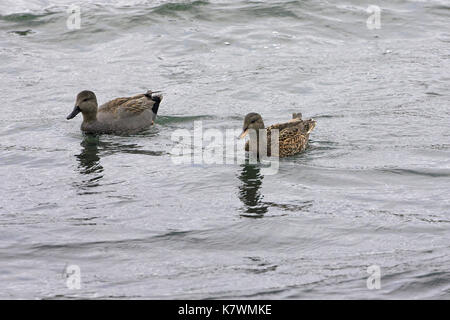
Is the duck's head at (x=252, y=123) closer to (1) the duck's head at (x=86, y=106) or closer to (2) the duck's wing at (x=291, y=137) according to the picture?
(2) the duck's wing at (x=291, y=137)

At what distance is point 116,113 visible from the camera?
45.7ft

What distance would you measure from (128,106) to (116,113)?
0.25 metres

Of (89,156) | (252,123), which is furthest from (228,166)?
(89,156)

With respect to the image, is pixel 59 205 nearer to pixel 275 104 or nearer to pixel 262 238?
pixel 262 238

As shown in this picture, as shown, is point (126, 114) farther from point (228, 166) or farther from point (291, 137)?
point (291, 137)

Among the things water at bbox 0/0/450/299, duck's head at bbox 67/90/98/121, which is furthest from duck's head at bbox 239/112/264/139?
duck's head at bbox 67/90/98/121

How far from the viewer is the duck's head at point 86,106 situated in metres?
13.6

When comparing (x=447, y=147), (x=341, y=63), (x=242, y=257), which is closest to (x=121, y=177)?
(x=242, y=257)

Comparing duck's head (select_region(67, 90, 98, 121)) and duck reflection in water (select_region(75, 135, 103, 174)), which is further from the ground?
duck's head (select_region(67, 90, 98, 121))

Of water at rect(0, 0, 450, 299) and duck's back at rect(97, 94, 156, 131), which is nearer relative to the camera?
water at rect(0, 0, 450, 299)

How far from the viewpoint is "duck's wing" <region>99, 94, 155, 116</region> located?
13.9 m

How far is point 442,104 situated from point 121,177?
643 centimetres

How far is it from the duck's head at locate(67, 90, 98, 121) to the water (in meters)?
0.39

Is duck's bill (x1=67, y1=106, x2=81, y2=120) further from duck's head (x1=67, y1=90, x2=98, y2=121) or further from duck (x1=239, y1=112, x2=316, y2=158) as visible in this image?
duck (x1=239, y1=112, x2=316, y2=158)
